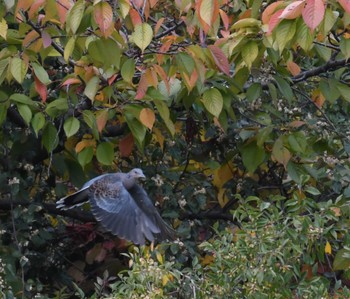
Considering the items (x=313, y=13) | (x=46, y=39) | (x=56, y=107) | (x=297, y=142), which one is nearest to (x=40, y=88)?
(x=56, y=107)

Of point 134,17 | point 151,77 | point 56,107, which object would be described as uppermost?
point 134,17

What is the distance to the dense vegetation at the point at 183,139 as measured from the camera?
3.66 metres

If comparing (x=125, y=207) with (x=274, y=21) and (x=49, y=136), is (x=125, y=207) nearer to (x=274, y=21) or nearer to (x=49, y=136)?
(x=49, y=136)

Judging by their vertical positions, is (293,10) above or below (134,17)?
above

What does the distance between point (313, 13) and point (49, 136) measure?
166 cm

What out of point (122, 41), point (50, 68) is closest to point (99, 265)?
point (50, 68)

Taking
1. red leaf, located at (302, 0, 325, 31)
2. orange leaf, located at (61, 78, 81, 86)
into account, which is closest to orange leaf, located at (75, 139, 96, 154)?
orange leaf, located at (61, 78, 81, 86)

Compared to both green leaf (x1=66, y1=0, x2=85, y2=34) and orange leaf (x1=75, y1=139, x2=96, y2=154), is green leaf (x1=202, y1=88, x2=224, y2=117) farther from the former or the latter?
green leaf (x1=66, y1=0, x2=85, y2=34)

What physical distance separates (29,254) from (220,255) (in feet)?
5.37

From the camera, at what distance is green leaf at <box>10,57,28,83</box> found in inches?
152

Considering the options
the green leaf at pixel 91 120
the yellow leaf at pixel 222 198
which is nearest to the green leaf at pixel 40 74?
the green leaf at pixel 91 120

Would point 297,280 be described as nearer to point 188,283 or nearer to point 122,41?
point 188,283

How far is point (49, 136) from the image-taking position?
445cm

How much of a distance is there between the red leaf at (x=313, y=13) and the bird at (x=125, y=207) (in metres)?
1.69
